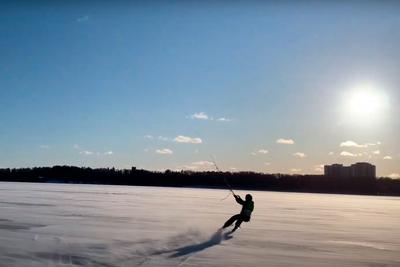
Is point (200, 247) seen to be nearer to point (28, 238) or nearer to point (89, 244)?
point (89, 244)

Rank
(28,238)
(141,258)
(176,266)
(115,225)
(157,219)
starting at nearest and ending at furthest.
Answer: (176,266), (141,258), (28,238), (115,225), (157,219)

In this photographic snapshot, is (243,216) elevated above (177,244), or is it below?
above

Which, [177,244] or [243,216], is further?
[243,216]

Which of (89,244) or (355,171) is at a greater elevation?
(355,171)

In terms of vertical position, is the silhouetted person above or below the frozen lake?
above

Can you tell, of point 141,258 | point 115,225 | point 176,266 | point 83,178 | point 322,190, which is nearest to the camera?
point 176,266

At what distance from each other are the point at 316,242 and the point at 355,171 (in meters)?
88.8

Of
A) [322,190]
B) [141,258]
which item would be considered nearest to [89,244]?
[141,258]

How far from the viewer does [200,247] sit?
10852 millimetres

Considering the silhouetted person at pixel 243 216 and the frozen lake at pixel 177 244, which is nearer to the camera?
the frozen lake at pixel 177 244

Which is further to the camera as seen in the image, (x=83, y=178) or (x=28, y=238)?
(x=83, y=178)

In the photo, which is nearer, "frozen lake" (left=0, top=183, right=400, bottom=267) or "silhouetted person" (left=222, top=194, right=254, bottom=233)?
"frozen lake" (left=0, top=183, right=400, bottom=267)

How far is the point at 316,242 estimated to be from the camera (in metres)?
12.5

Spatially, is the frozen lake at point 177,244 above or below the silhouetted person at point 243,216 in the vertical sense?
below
